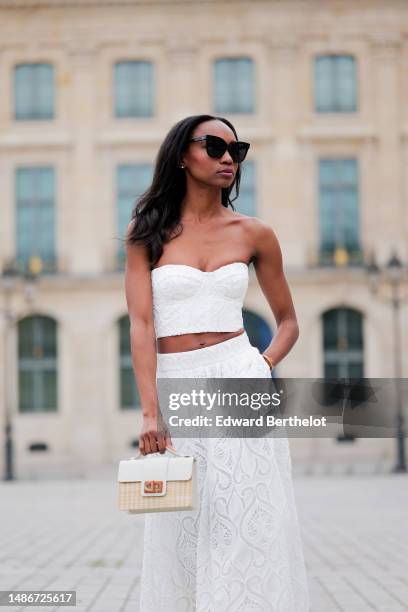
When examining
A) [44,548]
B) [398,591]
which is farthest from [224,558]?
[44,548]

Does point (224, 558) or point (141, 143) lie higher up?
point (141, 143)

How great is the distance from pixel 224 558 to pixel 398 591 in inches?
169

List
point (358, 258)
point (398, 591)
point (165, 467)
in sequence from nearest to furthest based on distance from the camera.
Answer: point (165, 467) → point (398, 591) → point (358, 258)

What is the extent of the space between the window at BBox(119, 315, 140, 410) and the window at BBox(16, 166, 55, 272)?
2.65 meters

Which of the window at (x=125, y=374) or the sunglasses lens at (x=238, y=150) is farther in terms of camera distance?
the window at (x=125, y=374)

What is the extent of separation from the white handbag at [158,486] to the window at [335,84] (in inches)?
1149

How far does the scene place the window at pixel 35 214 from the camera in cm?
3186

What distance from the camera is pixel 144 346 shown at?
4059 millimetres

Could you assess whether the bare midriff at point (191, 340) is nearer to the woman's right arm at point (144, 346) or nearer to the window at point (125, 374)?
the woman's right arm at point (144, 346)

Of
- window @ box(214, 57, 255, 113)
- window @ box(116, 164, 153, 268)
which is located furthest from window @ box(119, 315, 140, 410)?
window @ box(214, 57, 255, 113)

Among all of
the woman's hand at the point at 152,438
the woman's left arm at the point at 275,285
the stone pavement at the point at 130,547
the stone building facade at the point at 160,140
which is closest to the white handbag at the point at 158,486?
the woman's hand at the point at 152,438

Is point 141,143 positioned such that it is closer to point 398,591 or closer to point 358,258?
point 358,258

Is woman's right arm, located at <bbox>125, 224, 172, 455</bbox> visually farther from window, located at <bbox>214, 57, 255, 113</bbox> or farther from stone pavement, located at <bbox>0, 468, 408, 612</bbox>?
window, located at <bbox>214, 57, 255, 113</bbox>

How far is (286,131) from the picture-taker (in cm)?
3219
